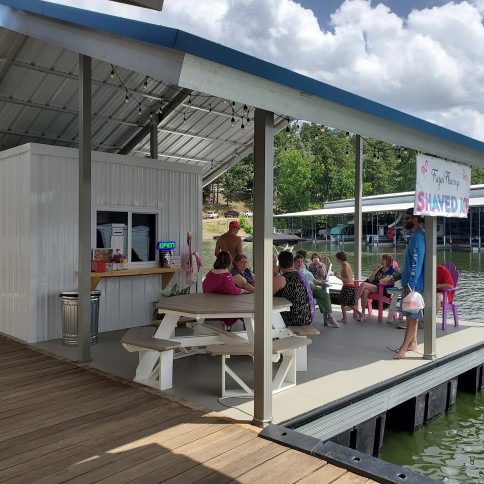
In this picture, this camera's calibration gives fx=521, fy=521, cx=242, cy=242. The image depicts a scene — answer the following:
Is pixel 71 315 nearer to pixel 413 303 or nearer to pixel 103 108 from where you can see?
pixel 413 303

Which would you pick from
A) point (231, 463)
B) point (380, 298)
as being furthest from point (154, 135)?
point (231, 463)

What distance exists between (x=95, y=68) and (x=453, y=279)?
6.13 metres

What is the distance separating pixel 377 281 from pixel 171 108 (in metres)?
4.80

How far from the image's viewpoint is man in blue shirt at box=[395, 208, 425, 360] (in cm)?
542

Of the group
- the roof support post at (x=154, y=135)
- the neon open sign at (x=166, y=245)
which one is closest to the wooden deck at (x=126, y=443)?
the neon open sign at (x=166, y=245)

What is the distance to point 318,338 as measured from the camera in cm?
652

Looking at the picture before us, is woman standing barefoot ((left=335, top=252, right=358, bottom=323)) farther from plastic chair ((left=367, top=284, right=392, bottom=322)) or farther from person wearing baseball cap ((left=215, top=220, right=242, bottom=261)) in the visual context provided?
person wearing baseball cap ((left=215, top=220, right=242, bottom=261))

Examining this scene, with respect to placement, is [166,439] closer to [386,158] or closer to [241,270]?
[241,270]

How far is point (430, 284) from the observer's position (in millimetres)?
5430

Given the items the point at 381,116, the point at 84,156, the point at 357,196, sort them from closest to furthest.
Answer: the point at 381,116 < the point at 84,156 < the point at 357,196

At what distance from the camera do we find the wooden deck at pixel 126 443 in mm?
2996

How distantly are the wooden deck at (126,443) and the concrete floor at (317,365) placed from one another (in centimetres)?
35

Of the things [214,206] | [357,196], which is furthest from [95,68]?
[214,206]

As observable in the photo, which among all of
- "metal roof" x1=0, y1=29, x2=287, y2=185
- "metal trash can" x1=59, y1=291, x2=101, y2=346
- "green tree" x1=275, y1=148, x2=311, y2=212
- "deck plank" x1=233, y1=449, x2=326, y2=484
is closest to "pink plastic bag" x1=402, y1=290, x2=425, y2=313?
"deck plank" x1=233, y1=449, x2=326, y2=484
